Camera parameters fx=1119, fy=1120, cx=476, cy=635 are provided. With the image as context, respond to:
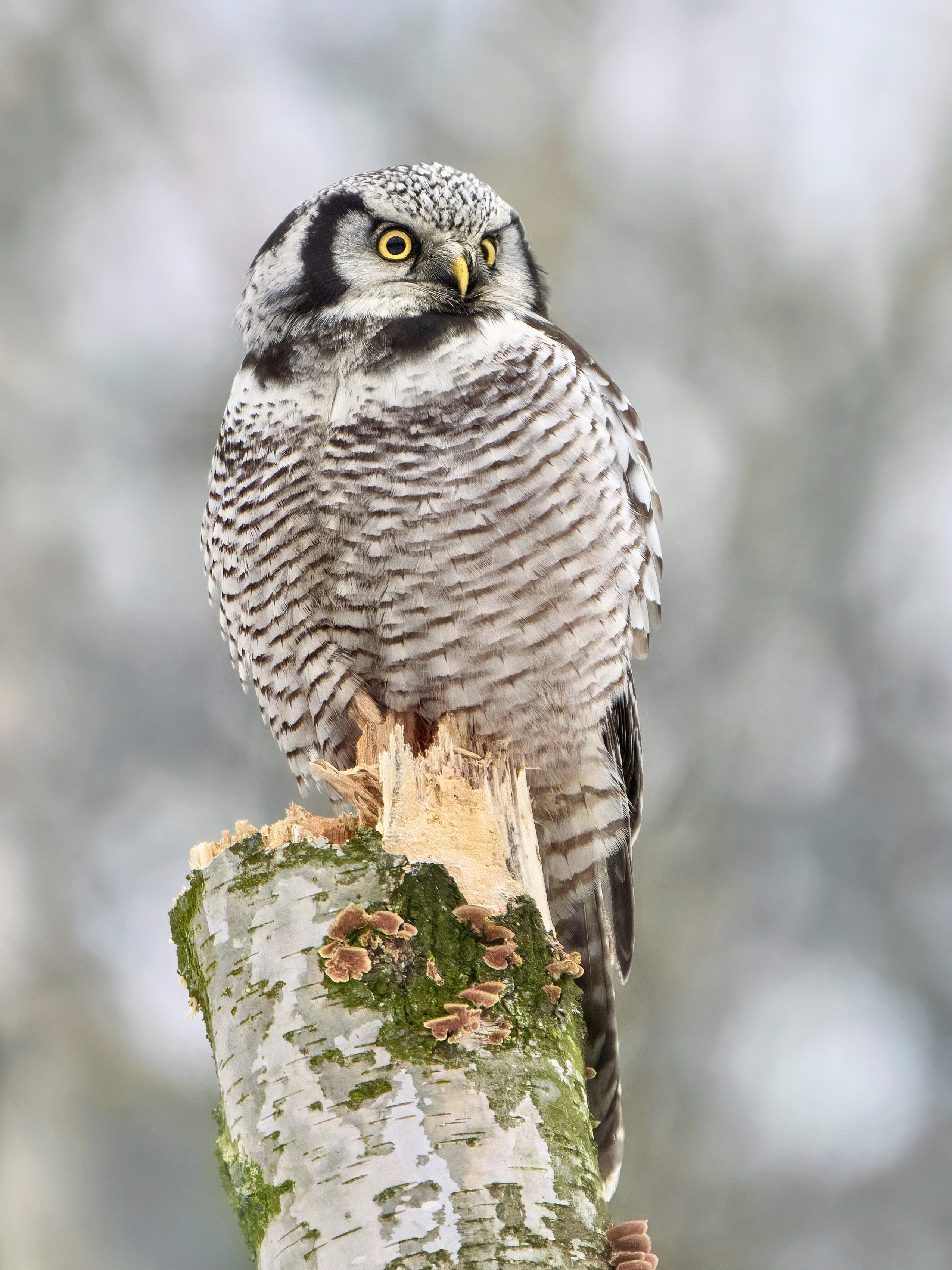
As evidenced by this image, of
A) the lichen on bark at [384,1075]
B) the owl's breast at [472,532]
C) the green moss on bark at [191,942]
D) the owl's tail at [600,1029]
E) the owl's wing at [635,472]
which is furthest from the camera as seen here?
the owl's wing at [635,472]

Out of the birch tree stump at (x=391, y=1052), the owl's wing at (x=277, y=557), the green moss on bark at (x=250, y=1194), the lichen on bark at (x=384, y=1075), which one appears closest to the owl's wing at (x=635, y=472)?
the owl's wing at (x=277, y=557)

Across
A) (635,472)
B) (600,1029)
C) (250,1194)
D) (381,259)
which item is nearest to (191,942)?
(250,1194)

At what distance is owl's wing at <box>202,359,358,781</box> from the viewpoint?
2.99 m

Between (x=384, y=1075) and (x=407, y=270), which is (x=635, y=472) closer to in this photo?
(x=407, y=270)

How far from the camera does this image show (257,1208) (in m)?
1.60

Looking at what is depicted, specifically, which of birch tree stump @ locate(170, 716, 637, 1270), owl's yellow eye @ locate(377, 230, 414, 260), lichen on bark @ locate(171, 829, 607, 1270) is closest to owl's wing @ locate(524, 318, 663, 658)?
owl's yellow eye @ locate(377, 230, 414, 260)

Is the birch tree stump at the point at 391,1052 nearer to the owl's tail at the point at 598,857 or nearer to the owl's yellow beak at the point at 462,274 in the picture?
the owl's tail at the point at 598,857

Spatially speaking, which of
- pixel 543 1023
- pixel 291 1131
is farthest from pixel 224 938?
pixel 543 1023

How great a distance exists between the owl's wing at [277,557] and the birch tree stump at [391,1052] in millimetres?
1079

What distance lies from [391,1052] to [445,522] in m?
1.52

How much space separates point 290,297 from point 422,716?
1.29 m

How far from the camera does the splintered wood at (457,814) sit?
199 cm

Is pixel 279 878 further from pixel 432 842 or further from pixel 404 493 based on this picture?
pixel 404 493

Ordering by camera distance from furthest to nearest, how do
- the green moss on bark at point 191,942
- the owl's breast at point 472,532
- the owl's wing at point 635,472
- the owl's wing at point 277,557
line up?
the owl's wing at point 635,472 < the owl's wing at point 277,557 < the owl's breast at point 472,532 < the green moss on bark at point 191,942
